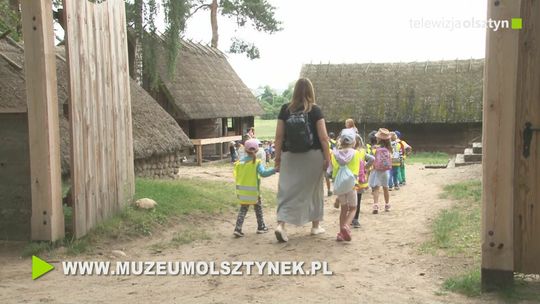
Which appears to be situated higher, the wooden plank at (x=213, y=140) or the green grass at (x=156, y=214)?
the wooden plank at (x=213, y=140)

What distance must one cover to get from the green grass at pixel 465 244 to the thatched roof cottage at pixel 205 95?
42.2 feet

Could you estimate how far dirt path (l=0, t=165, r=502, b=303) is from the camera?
3.96m

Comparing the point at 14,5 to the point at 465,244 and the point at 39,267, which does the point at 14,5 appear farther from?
the point at 465,244

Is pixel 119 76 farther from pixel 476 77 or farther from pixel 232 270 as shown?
pixel 476 77

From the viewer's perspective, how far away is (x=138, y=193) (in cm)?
836

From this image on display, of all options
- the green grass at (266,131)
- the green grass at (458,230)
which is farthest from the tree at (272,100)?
the green grass at (458,230)

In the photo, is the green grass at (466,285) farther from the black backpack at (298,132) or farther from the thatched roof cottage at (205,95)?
the thatched roof cottage at (205,95)

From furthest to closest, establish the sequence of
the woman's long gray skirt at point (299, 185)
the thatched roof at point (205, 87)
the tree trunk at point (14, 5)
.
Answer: the thatched roof at point (205, 87) → the tree trunk at point (14, 5) → the woman's long gray skirt at point (299, 185)

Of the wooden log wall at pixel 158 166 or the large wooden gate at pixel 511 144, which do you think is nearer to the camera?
the large wooden gate at pixel 511 144

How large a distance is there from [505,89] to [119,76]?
17.4 feet

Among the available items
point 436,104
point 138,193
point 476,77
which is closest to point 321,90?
point 436,104

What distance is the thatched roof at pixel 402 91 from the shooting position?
2647cm

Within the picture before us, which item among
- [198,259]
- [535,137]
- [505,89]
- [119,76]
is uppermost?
[119,76]

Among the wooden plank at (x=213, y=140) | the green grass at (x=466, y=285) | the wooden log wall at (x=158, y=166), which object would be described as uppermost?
the wooden plank at (x=213, y=140)
